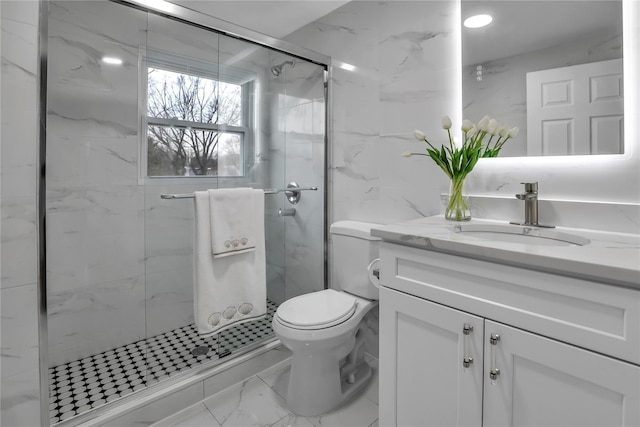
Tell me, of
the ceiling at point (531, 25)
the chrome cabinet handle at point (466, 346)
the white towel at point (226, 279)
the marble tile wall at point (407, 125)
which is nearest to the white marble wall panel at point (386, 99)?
the marble tile wall at point (407, 125)

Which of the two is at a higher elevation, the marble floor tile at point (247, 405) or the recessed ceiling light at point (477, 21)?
the recessed ceiling light at point (477, 21)

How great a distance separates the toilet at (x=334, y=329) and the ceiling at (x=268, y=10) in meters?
1.38

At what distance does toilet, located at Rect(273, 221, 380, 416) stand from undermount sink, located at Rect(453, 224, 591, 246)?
48 centimetres

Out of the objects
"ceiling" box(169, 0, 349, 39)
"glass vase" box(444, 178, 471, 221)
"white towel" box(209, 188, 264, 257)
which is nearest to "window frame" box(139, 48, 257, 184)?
"white towel" box(209, 188, 264, 257)

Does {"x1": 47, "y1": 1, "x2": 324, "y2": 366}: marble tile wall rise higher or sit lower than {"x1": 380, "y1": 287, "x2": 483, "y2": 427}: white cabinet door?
higher

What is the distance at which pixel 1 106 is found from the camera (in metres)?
1.15

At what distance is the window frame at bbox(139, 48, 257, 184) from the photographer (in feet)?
5.77

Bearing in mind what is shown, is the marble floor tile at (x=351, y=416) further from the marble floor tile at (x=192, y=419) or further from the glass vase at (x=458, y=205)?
the glass vase at (x=458, y=205)

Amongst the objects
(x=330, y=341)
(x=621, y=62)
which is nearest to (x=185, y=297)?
(x=330, y=341)

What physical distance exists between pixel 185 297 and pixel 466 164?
5.34 ft

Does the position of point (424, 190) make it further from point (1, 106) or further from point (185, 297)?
point (1, 106)

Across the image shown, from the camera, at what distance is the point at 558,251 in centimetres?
88

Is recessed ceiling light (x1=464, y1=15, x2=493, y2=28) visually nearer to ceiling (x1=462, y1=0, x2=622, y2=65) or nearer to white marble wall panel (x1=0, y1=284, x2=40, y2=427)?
ceiling (x1=462, y1=0, x2=622, y2=65)

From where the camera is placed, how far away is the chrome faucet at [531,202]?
4.28 ft
